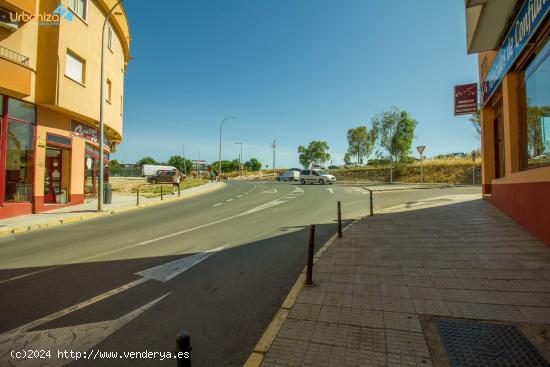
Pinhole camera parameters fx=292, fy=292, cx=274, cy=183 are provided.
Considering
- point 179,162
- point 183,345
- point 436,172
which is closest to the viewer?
point 183,345

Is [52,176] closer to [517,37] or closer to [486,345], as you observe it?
[486,345]

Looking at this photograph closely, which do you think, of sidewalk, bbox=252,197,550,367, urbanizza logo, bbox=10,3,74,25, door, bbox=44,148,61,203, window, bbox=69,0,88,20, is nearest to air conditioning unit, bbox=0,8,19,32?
urbanizza logo, bbox=10,3,74,25

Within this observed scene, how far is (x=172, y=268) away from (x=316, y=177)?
1196 inches

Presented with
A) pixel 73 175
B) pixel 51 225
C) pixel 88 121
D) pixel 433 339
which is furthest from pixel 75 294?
pixel 88 121

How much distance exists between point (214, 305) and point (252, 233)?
4934 millimetres

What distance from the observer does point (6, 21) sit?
11.8 m

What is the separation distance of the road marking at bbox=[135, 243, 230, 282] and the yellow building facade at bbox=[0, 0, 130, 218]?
10.8 metres

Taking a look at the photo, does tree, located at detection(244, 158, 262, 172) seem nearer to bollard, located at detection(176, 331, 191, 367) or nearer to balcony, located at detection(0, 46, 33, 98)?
balcony, located at detection(0, 46, 33, 98)

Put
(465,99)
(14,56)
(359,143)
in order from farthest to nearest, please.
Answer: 1. (359,143)
2. (465,99)
3. (14,56)

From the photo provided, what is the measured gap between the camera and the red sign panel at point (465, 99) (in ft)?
44.3

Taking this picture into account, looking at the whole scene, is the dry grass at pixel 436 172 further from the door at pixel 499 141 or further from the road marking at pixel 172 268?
the road marking at pixel 172 268

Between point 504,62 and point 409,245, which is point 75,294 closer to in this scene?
point 409,245

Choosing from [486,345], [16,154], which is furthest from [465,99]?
[16,154]

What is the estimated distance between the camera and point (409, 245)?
6.73 meters
